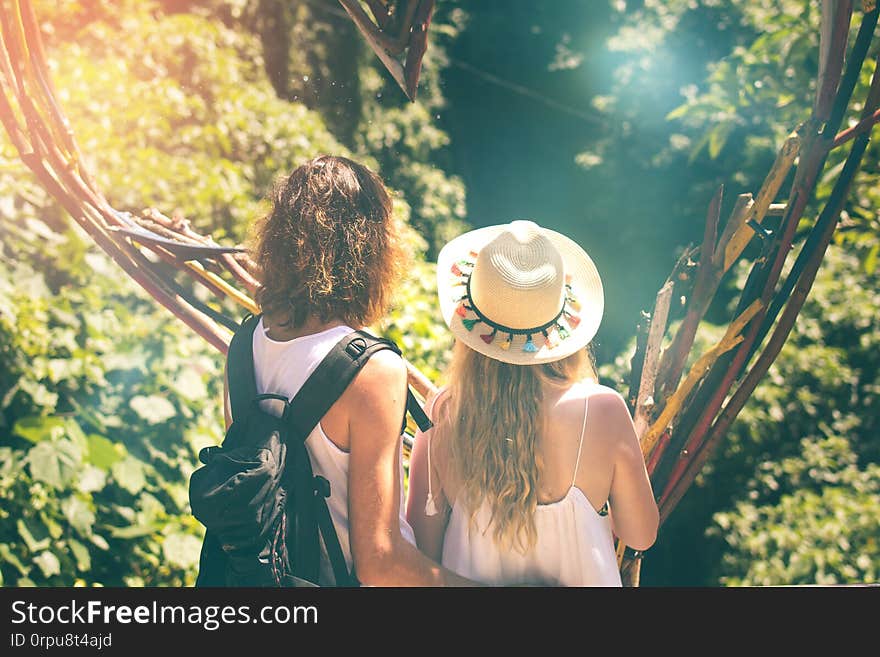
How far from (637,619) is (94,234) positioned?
5.13ft

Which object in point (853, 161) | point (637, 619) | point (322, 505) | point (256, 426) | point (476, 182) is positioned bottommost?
point (476, 182)

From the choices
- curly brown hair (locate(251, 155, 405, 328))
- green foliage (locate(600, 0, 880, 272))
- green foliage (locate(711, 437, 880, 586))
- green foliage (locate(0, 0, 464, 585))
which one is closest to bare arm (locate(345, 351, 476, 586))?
curly brown hair (locate(251, 155, 405, 328))

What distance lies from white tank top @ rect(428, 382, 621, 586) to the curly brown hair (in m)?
0.39

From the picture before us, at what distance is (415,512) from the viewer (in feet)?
5.73

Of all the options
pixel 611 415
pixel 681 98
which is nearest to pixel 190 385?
pixel 611 415

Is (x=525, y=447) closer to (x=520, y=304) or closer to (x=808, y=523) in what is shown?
(x=520, y=304)

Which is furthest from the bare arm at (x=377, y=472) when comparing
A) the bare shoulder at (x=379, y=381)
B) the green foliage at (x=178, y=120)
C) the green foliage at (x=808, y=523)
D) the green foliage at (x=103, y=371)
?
the green foliage at (x=808, y=523)

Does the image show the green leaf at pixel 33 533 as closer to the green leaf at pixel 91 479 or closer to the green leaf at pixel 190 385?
the green leaf at pixel 91 479

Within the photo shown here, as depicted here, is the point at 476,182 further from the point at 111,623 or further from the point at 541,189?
the point at 111,623

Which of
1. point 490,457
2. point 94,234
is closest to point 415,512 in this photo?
point 490,457

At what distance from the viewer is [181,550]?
3.22 meters

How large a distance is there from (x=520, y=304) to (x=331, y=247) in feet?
1.33

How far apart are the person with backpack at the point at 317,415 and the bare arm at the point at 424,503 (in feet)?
0.25

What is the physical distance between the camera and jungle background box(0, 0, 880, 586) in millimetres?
3117
